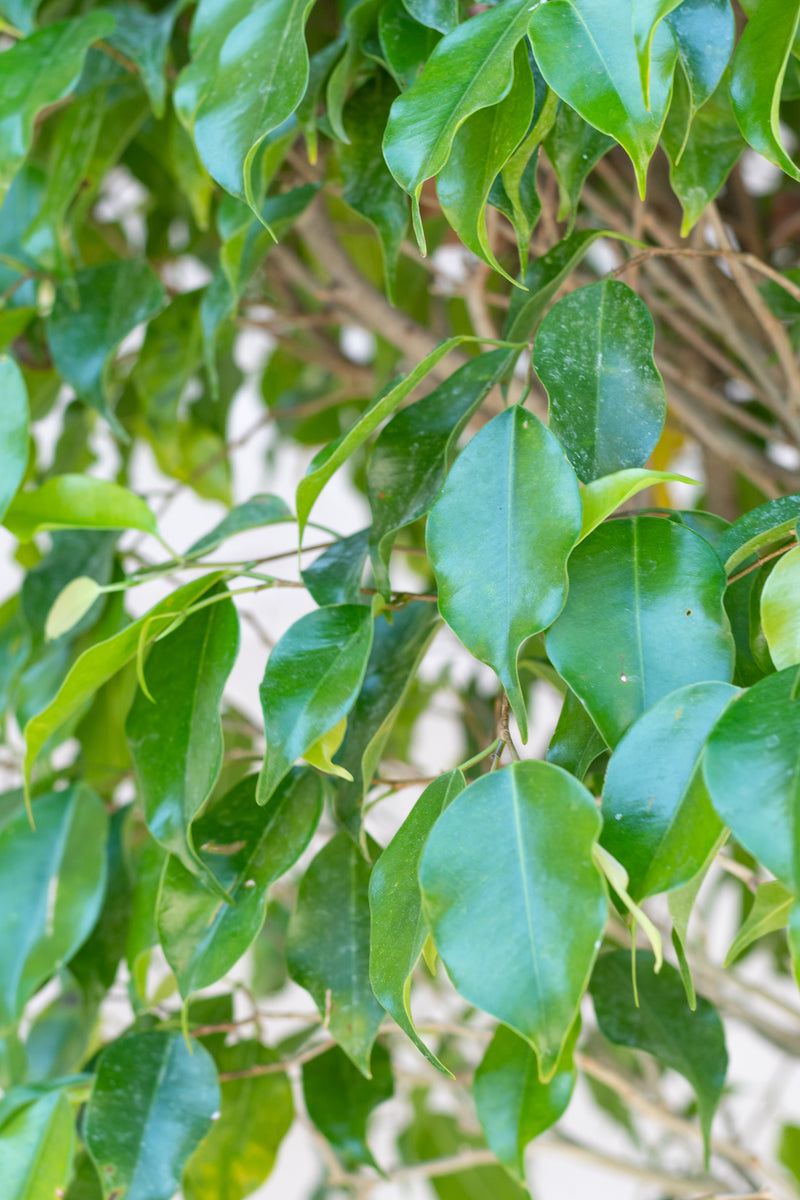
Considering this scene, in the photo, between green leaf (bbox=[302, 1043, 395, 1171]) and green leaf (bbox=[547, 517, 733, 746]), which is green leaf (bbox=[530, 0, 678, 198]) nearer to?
green leaf (bbox=[547, 517, 733, 746])

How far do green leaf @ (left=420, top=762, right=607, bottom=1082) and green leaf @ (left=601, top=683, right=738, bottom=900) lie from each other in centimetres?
2

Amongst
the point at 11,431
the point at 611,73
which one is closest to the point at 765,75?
the point at 611,73

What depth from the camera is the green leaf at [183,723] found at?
1.09ft

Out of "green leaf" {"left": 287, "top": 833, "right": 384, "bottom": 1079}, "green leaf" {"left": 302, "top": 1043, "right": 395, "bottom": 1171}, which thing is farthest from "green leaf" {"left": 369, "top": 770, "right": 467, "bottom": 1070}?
"green leaf" {"left": 302, "top": 1043, "right": 395, "bottom": 1171}

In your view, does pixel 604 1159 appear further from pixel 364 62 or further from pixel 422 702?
pixel 364 62

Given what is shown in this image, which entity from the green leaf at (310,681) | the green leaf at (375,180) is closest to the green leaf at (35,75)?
the green leaf at (375,180)

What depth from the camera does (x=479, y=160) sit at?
0.94ft

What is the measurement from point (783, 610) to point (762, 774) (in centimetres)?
6

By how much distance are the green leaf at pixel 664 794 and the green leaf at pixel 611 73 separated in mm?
123

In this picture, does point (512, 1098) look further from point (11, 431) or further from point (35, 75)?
point (35, 75)

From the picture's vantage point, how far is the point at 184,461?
0.72 metres

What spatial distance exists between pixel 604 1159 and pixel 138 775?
0.42m

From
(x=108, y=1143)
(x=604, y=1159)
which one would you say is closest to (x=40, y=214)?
(x=108, y=1143)

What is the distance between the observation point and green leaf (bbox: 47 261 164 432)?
0.50 meters
